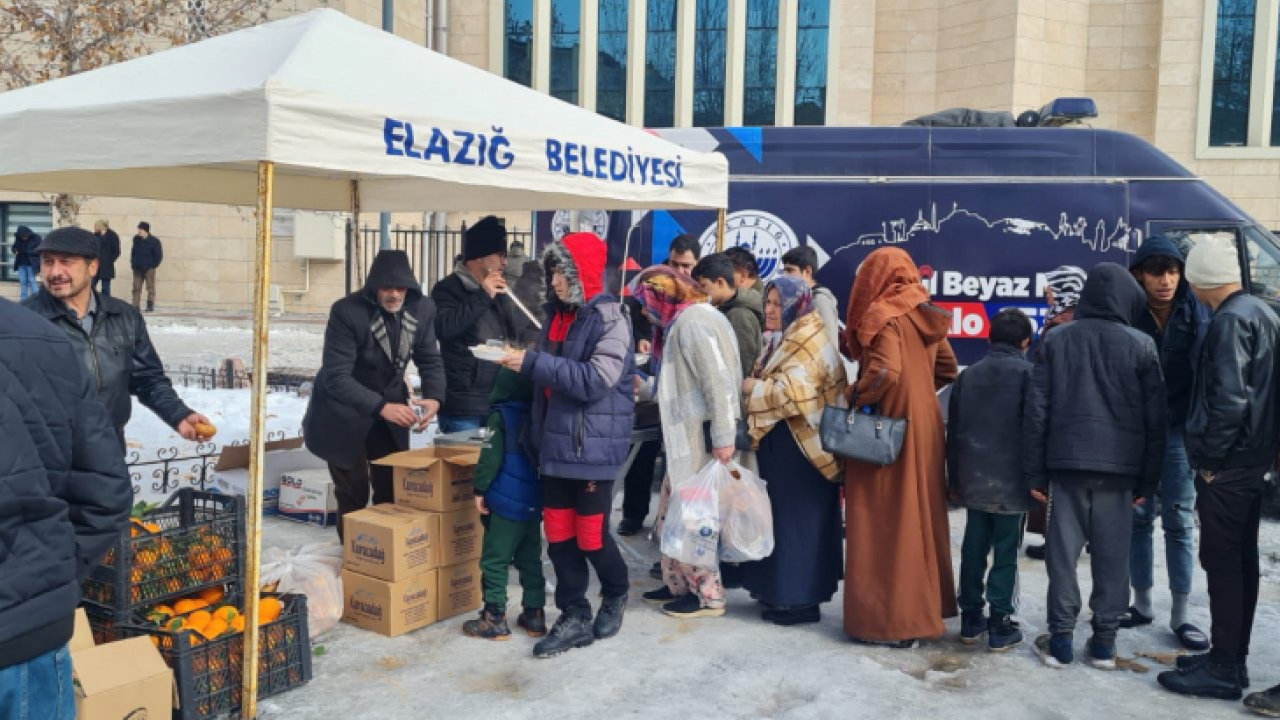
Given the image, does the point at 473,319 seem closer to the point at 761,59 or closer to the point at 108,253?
the point at 108,253

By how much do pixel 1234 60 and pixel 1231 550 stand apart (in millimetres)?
20087

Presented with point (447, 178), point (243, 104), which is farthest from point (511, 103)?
point (243, 104)

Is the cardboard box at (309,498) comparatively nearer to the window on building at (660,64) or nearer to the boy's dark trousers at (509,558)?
the boy's dark trousers at (509,558)

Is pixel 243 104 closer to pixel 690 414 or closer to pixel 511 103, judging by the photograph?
pixel 511 103

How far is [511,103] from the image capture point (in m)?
4.96

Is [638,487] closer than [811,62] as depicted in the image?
Yes

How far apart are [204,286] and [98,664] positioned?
66.2 feet

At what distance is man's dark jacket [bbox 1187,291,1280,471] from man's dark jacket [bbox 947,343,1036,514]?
776 millimetres

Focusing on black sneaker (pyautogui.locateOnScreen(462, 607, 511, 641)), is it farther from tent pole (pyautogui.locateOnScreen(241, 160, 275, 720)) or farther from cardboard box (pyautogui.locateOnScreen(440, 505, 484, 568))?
tent pole (pyautogui.locateOnScreen(241, 160, 275, 720))

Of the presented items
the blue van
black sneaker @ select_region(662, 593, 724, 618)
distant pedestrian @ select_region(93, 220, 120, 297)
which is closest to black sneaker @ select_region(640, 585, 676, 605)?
black sneaker @ select_region(662, 593, 724, 618)

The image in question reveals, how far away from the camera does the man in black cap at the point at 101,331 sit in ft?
13.8

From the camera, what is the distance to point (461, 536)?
5.08 meters

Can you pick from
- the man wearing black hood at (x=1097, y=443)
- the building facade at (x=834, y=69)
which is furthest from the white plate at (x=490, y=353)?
the building facade at (x=834, y=69)

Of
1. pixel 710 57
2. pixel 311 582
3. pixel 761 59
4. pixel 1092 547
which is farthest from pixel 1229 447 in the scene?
pixel 710 57
